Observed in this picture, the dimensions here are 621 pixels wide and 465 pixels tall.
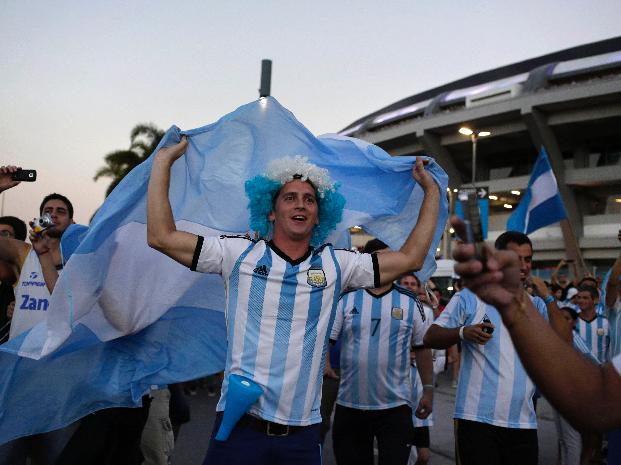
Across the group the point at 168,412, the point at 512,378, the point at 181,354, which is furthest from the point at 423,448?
the point at 181,354

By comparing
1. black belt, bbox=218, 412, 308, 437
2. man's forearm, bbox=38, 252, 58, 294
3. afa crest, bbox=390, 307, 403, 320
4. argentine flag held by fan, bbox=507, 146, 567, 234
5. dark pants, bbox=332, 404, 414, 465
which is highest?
argentine flag held by fan, bbox=507, 146, 567, 234

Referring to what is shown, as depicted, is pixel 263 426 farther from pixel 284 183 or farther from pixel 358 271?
pixel 284 183

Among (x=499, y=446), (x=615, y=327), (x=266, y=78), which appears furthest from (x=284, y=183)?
(x=615, y=327)

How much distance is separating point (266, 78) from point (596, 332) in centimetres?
508

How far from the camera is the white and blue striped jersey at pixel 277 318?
3107mm

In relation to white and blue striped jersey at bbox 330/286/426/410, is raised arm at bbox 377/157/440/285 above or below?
above

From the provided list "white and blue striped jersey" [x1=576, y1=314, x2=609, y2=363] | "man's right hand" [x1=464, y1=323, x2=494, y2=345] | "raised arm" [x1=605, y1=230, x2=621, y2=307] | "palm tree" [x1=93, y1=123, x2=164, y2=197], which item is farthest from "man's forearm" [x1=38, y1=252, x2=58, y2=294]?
"palm tree" [x1=93, y1=123, x2=164, y2=197]

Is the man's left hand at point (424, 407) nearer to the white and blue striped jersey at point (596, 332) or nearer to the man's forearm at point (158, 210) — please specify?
the white and blue striped jersey at point (596, 332)

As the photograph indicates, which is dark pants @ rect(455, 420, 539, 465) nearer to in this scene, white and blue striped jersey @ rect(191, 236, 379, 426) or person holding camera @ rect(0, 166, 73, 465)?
white and blue striped jersey @ rect(191, 236, 379, 426)

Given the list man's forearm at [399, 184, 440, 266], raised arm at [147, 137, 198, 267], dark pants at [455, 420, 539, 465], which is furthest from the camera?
dark pants at [455, 420, 539, 465]

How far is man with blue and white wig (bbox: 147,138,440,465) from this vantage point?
3.06 meters

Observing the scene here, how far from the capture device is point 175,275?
423 centimetres

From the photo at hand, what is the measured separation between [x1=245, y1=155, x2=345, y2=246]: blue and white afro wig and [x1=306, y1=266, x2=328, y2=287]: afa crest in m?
0.55

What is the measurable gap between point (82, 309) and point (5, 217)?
2460mm
